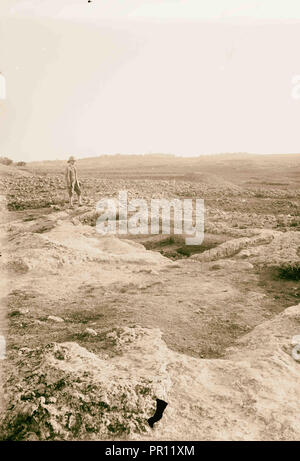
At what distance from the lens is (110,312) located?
5645 mm

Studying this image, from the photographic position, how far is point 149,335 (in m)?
4.86

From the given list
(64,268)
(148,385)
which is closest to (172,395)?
(148,385)

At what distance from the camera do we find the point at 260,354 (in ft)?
14.9

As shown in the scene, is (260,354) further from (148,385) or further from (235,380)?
(148,385)

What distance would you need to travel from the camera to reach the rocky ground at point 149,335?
11.1ft

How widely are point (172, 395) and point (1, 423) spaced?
1.27 meters

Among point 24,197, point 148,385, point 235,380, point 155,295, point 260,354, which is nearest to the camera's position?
point 148,385

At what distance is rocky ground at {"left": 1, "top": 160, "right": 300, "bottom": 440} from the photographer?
339cm

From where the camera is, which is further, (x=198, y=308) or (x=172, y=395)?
(x=198, y=308)

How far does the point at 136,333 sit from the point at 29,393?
4.97ft
